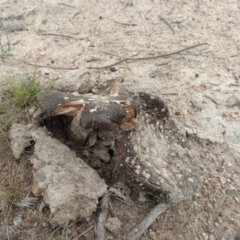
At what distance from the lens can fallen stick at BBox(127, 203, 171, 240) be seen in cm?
200

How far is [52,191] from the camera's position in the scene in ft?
6.45

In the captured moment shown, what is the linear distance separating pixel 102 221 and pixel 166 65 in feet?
5.67

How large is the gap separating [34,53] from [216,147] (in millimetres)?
1885

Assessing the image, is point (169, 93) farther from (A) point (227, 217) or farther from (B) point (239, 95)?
(A) point (227, 217)

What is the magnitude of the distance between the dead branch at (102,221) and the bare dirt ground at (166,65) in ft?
0.19

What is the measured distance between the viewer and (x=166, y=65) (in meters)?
3.24

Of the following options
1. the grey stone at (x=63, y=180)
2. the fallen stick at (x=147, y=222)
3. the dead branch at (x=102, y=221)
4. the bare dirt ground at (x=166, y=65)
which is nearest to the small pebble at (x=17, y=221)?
the bare dirt ground at (x=166, y=65)

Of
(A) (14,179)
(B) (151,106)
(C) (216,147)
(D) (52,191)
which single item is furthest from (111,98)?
(C) (216,147)

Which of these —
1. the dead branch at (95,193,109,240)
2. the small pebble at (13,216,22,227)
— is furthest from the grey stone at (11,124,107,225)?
the small pebble at (13,216,22,227)

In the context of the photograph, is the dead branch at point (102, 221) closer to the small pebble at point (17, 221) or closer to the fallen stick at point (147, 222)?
the fallen stick at point (147, 222)

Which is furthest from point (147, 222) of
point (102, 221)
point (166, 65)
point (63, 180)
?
point (166, 65)

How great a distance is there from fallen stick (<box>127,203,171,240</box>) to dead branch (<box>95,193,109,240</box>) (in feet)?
0.50

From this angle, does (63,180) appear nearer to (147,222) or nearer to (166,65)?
(147,222)

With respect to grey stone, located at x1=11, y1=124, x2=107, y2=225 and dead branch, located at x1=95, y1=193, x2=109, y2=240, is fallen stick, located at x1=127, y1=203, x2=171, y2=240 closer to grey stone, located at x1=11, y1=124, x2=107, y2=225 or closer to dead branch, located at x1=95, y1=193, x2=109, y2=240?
dead branch, located at x1=95, y1=193, x2=109, y2=240
